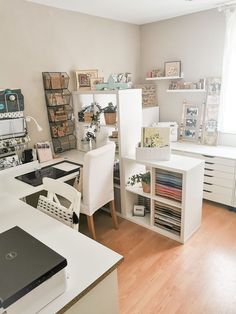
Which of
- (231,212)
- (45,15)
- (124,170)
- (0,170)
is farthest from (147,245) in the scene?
(45,15)

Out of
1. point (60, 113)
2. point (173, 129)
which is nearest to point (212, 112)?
point (173, 129)

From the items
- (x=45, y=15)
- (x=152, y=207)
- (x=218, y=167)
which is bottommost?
(x=152, y=207)

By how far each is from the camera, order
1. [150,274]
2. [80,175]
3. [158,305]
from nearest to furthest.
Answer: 1. [158,305]
2. [150,274]
3. [80,175]

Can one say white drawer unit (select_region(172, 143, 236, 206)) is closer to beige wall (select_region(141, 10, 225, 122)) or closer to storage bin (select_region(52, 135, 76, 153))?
beige wall (select_region(141, 10, 225, 122))

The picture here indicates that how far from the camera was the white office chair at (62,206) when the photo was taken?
147 cm

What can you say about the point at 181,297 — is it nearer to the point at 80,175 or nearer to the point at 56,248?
the point at 56,248

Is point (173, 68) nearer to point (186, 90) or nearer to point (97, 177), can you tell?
point (186, 90)

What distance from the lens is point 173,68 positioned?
11.4 ft

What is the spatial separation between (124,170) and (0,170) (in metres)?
1.26

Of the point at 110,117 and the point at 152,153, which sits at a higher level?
the point at 110,117

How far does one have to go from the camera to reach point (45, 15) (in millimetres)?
2598

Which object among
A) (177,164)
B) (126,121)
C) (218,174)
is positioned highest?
(126,121)

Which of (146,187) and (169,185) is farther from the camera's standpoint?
(146,187)

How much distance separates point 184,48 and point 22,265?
3.36 m
